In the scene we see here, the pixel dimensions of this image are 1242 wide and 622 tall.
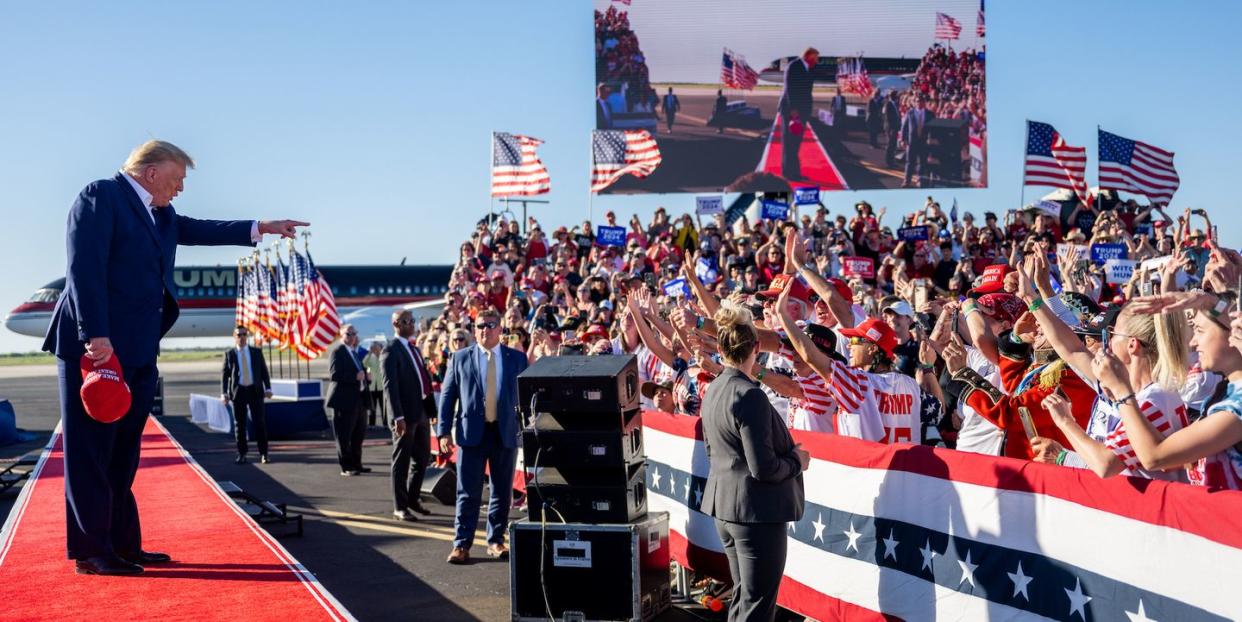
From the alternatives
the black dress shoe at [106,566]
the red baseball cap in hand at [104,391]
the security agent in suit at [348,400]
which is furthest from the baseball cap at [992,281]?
the security agent in suit at [348,400]

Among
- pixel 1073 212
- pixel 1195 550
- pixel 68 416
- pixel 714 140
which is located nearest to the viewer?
pixel 1195 550

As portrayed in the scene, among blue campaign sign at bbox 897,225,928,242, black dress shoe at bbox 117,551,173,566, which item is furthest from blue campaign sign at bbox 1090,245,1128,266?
black dress shoe at bbox 117,551,173,566

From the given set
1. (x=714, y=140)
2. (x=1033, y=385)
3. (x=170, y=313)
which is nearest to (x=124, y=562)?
(x=170, y=313)

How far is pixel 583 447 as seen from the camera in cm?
661

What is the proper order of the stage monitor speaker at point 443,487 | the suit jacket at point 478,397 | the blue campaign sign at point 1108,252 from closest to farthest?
1. the suit jacket at point 478,397
2. the stage monitor speaker at point 443,487
3. the blue campaign sign at point 1108,252

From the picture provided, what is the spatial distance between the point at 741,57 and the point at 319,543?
69.6 ft

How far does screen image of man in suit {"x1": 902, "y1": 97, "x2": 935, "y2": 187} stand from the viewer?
28.6 meters

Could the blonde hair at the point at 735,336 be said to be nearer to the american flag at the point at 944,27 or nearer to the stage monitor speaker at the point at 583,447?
the stage monitor speaker at the point at 583,447

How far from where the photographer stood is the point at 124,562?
5.45 meters

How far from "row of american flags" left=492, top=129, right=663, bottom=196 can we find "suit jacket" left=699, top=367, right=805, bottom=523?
877 inches

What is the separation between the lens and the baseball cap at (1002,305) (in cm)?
663

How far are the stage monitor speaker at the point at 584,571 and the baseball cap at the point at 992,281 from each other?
2.39 meters

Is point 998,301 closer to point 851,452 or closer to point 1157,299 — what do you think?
point 851,452

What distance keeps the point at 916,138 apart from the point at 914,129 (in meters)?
0.25
